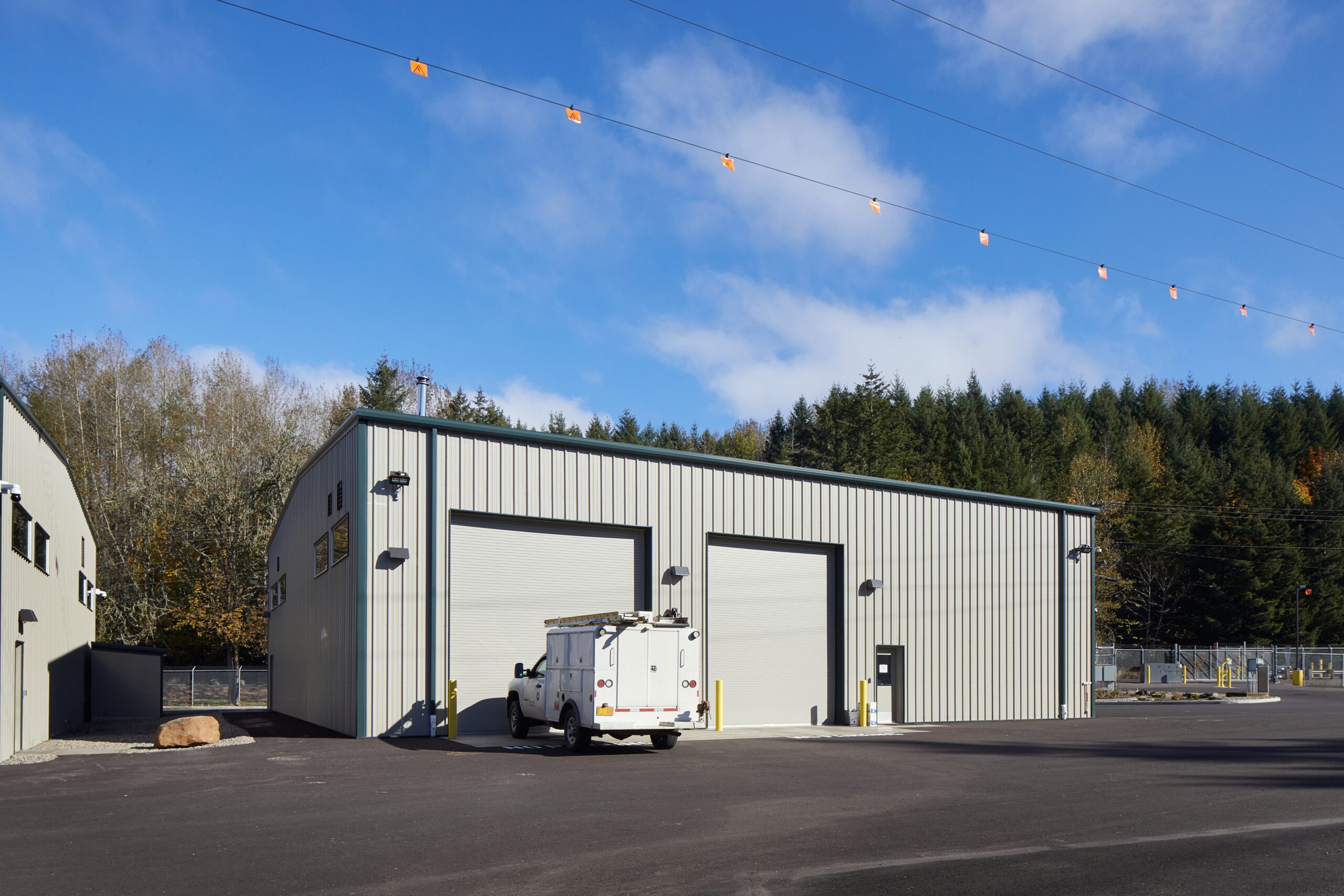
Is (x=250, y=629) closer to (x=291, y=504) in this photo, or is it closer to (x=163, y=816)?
(x=291, y=504)

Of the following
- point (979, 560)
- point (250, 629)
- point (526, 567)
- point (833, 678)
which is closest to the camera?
point (526, 567)

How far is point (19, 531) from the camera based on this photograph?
19656 mm

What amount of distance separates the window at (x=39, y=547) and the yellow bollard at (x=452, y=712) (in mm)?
8725

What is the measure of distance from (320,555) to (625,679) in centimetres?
1128

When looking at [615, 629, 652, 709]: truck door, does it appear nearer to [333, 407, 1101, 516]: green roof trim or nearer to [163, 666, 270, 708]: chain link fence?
[333, 407, 1101, 516]: green roof trim

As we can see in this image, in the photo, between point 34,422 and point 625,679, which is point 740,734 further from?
point 34,422

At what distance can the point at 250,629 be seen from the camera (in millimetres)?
49625

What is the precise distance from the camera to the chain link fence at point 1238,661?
204 feet

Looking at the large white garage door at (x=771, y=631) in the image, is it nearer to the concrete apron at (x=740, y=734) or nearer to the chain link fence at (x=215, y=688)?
the concrete apron at (x=740, y=734)

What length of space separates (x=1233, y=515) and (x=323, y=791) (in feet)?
259

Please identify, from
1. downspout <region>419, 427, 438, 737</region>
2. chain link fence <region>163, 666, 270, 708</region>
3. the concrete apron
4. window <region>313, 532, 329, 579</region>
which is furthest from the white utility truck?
chain link fence <region>163, 666, 270, 708</region>

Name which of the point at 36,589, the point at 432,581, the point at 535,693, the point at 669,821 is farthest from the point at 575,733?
the point at 36,589

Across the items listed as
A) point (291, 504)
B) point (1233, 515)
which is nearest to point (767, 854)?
point (291, 504)

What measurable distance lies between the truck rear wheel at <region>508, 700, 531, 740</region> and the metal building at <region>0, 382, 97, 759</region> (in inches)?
339
